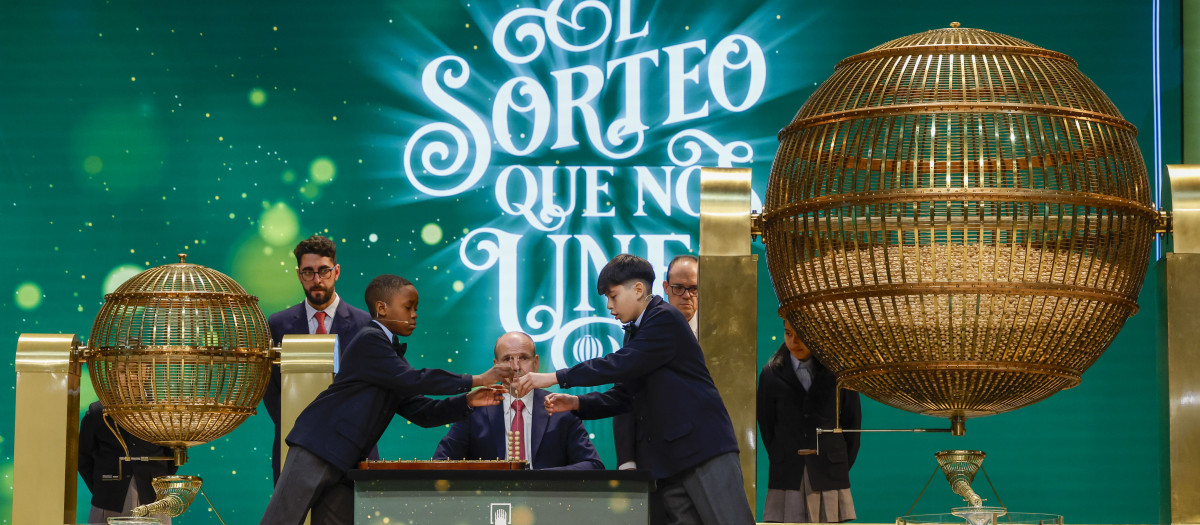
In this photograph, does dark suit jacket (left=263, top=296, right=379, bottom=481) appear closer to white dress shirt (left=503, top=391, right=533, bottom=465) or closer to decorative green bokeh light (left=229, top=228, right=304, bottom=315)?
white dress shirt (left=503, top=391, right=533, bottom=465)

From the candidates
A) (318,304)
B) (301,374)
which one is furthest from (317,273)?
(301,374)

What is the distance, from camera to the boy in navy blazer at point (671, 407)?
427 centimetres

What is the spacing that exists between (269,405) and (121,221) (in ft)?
9.16

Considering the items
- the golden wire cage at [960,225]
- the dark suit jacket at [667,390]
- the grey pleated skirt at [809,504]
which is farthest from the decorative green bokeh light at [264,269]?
the golden wire cage at [960,225]

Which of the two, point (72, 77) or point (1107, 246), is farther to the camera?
point (72, 77)

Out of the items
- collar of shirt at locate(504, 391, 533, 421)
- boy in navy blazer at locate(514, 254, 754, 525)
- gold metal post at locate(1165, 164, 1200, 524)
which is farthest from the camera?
collar of shirt at locate(504, 391, 533, 421)

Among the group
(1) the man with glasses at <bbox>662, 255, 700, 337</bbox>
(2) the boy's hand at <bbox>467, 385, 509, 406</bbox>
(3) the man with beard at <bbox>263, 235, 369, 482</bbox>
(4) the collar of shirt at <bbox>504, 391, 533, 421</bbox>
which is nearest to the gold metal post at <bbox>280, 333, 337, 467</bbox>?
(2) the boy's hand at <bbox>467, 385, 509, 406</bbox>

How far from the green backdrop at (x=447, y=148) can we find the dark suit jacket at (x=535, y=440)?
2295mm

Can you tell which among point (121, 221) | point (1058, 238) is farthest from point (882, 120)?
point (121, 221)

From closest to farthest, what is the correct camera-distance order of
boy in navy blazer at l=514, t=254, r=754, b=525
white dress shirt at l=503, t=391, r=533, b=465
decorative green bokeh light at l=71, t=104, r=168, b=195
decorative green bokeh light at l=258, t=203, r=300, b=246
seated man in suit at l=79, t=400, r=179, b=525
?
1. boy in navy blazer at l=514, t=254, r=754, b=525
2. white dress shirt at l=503, t=391, r=533, b=465
3. seated man in suit at l=79, t=400, r=179, b=525
4. decorative green bokeh light at l=258, t=203, r=300, b=246
5. decorative green bokeh light at l=71, t=104, r=168, b=195

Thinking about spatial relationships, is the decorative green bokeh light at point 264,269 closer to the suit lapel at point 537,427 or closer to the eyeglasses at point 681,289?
the suit lapel at point 537,427

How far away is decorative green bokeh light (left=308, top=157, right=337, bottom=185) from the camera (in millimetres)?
8289

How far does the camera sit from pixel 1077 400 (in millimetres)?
8062

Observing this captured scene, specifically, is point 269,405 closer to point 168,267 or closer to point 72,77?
point 168,267
